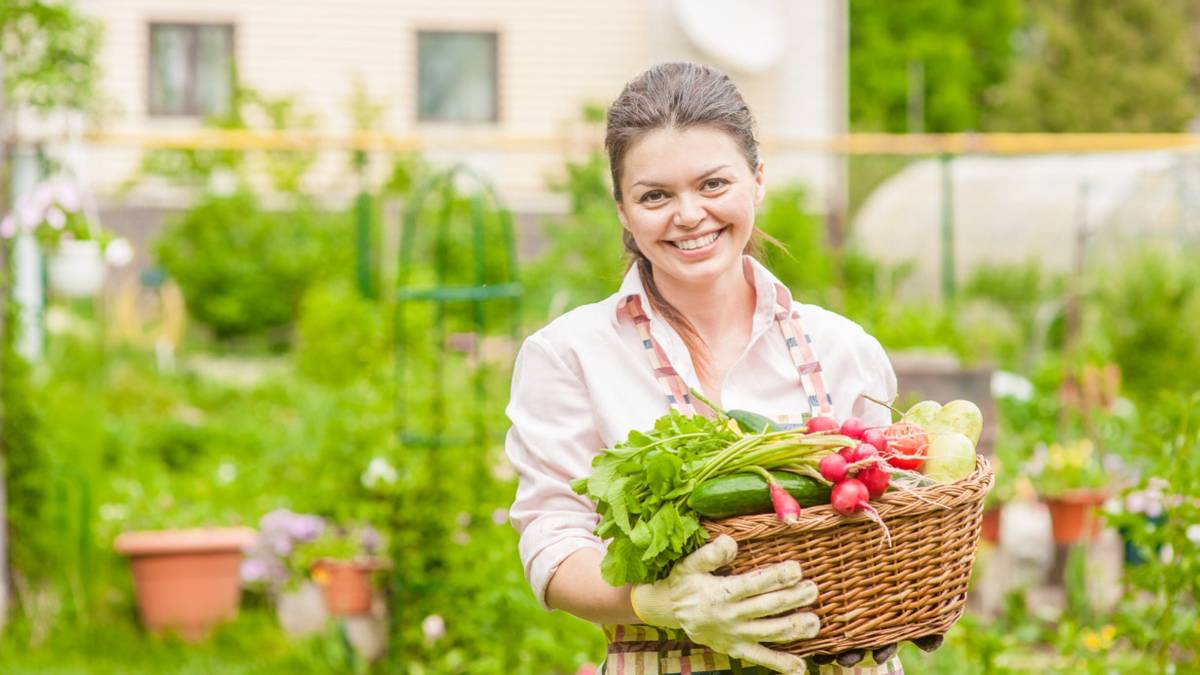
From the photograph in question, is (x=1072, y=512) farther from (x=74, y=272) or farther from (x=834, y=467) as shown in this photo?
(x=74, y=272)

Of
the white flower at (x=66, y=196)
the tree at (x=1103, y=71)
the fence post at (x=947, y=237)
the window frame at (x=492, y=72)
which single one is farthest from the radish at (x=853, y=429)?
the tree at (x=1103, y=71)

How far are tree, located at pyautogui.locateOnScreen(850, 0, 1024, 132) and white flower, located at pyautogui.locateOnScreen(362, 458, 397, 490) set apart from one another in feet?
87.0

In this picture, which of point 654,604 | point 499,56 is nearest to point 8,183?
point 654,604

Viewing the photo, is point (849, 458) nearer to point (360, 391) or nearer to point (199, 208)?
point (360, 391)

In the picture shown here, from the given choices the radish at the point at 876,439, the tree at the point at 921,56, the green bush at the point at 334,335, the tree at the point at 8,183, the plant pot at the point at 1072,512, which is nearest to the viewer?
the radish at the point at 876,439

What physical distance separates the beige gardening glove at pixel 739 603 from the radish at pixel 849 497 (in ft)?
0.30

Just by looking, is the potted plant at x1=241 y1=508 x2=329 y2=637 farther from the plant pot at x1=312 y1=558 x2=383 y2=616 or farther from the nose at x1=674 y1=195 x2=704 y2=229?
the nose at x1=674 y1=195 x2=704 y2=229

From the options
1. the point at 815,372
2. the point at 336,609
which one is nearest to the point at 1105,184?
the point at 336,609

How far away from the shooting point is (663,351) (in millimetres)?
2357

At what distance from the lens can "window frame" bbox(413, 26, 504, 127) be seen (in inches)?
606

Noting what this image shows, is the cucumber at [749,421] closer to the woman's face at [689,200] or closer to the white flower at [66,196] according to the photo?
the woman's face at [689,200]

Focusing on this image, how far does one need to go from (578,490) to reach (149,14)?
1419 centimetres

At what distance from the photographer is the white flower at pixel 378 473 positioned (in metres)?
5.21

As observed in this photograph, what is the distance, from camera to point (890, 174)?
1491cm
